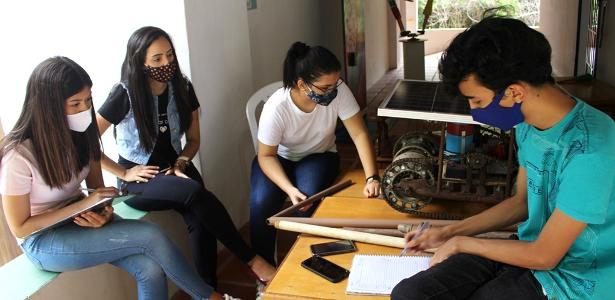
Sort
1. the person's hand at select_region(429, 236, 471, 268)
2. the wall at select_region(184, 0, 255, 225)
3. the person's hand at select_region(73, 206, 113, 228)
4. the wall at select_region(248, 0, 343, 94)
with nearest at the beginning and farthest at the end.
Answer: the person's hand at select_region(429, 236, 471, 268), the person's hand at select_region(73, 206, 113, 228), the wall at select_region(184, 0, 255, 225), the wall at select_region(248, 0, 343, 94)

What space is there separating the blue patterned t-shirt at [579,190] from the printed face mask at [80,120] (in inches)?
53.5

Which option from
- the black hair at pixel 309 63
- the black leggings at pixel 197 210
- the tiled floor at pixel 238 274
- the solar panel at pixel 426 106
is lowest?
the tiled floor at pixel 238 274

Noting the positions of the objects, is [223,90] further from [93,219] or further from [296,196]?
[93,219]

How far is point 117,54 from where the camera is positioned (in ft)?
8.30

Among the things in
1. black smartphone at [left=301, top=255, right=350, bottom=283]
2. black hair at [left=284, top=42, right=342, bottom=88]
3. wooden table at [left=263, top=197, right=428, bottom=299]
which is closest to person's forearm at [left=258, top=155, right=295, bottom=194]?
wooden table at [left=263, top=197, right=428, bottom=299]

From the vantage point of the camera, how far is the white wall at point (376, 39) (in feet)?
19.0

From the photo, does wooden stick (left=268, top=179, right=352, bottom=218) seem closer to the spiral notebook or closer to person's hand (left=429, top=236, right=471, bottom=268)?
the spiral notebook

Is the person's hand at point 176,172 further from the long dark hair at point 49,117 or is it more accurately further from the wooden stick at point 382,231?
the wooden stick at point 382,231

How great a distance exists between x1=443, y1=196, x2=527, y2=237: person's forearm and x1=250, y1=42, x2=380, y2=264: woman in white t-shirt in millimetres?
616

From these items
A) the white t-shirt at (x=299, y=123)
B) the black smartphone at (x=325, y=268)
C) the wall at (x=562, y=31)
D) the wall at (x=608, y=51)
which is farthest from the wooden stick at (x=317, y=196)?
the wall at (x=562, y=31)

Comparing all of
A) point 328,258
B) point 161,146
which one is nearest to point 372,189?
point 328,258

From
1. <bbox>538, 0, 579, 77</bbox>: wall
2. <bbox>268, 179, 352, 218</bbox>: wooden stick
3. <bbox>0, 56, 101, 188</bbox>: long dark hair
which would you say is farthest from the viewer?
<bbox>538, 0, 579, 77</bbox>: wall

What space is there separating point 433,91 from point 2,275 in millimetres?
1806

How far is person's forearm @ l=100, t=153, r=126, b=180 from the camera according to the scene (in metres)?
2.17
